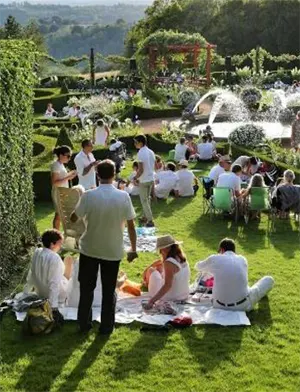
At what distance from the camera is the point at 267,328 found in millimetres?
6680

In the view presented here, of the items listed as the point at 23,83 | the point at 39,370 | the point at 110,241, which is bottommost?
the point at 39,370

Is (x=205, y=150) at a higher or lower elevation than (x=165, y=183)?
higher

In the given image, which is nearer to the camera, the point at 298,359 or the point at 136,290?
the point at 298,359

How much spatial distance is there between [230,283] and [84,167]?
4.06 meters

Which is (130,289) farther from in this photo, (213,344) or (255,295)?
(213,344)

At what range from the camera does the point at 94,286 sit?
643 cm

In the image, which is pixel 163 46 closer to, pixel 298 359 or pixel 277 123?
pixel 277 123

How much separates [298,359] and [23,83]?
203 inches

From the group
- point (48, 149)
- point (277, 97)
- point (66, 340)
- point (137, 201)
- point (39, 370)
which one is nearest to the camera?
point (39, 370)

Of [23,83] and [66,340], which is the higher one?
[23,83]

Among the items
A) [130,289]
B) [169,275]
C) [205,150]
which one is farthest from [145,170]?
[205,150]

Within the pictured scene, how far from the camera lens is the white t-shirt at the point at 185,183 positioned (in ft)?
43.1

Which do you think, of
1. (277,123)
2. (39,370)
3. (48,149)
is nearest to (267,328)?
(39,370)

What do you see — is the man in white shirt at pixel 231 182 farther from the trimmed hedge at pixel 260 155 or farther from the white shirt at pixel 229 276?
the white shirt at pixel 229 276
